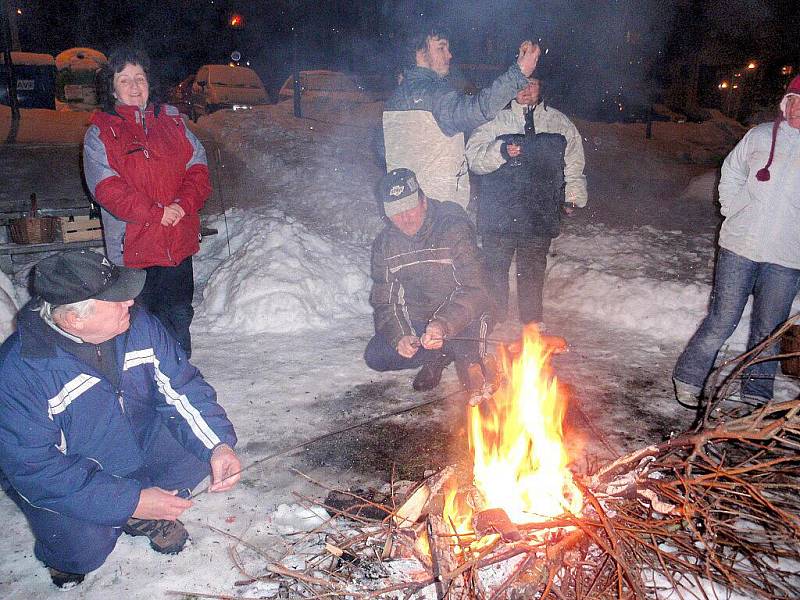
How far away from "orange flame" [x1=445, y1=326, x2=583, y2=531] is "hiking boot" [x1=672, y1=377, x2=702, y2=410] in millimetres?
1477

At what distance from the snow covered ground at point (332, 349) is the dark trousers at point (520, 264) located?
0.59m

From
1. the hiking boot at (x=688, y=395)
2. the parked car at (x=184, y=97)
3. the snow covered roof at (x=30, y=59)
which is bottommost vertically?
the hiking boot at (x=688, y=395)

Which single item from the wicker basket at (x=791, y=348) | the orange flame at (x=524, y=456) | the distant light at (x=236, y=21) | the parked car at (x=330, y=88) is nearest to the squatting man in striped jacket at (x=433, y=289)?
the orange flame at (x=524, y=456)

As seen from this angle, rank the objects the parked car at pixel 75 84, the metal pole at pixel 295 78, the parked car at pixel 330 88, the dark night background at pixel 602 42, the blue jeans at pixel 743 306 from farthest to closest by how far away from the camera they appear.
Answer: the dark night background at pixel 602 42
the parked car at pixel 75 84
the parked car at pixel 330 88
the metal pole at pixel 295 78
the blue jeans at pixel 743 306

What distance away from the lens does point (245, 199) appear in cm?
1040

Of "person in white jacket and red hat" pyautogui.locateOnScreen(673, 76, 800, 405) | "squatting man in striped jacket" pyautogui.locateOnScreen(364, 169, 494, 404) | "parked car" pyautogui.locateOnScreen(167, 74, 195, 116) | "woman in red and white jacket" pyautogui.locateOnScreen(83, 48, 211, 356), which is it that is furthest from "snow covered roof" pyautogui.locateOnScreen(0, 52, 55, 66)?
"person in white jacket and red hat" pyautogui.locateOnScreen(673, 76, 800, 405)

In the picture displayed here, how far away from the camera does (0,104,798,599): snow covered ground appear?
119 inches

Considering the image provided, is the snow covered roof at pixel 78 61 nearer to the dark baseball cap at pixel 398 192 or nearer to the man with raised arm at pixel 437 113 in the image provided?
the man with raised arm at pixel 437 113

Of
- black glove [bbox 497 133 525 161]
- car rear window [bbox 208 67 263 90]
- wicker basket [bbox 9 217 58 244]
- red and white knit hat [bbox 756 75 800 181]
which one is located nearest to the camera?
red and white knit hat [bbox 756 75 800 181]

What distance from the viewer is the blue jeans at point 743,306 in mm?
3885

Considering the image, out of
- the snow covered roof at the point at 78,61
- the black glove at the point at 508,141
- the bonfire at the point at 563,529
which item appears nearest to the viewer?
the bonfire at the point at 563,529

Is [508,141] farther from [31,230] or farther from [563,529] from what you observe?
[31,230]

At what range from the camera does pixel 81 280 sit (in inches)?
92.8

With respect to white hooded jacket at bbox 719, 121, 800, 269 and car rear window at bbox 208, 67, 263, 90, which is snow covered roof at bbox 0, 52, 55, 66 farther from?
white hooded jacket at bbox 719, 121, 800, 269
